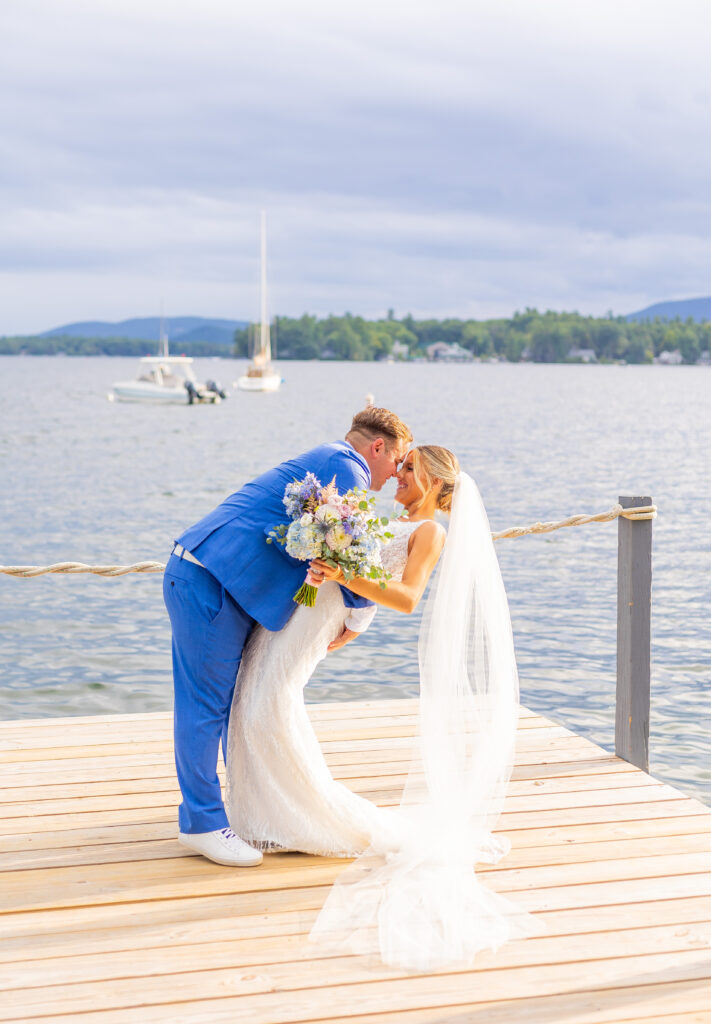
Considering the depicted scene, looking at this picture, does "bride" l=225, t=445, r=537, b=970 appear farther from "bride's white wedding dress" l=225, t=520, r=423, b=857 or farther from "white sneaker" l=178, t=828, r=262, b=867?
"white sneaker" l=178, t=828, r=262, b=867

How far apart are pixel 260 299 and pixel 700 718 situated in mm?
55465

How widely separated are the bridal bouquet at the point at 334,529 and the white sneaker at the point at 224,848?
3.10 ft

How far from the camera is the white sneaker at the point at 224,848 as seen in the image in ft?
11.7

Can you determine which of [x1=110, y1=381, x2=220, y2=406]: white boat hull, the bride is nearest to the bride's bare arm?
the bride

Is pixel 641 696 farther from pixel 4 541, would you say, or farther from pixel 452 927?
pixel 4 541

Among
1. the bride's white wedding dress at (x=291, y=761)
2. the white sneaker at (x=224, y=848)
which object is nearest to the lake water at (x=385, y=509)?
the bride's white wedding dress at (x=291, y=761)

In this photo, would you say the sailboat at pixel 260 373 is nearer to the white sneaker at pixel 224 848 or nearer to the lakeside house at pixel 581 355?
the white sneaker at pixel 224 848

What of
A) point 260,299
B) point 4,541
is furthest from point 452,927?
point 260,299

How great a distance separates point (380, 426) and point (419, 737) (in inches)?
46.2

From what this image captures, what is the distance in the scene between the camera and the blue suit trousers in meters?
3.54

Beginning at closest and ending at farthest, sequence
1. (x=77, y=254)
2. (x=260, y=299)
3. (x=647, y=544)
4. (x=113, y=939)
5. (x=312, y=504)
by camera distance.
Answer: (x=113, y=939), (x=312, y=504), (x=647, y=544), (x=260, y=299), (x=77, y=254)

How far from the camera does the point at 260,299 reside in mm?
61938

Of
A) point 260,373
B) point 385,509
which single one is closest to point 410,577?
point 385,509

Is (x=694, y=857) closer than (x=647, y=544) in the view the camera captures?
Yes
